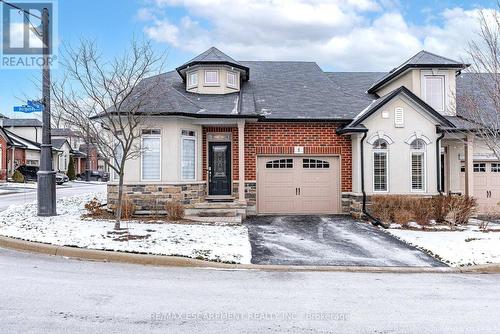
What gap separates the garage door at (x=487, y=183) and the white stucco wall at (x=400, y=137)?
3098mm

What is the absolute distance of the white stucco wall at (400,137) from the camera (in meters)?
15.5

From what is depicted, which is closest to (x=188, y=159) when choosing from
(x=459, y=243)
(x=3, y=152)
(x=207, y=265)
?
(x=207, y=265)

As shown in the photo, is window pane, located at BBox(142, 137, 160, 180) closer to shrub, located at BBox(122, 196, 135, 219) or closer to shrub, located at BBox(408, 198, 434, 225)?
shrub, located at BBox(122, 196, 135, 219)

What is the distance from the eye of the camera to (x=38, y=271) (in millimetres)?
7742

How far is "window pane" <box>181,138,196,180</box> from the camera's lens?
1514 cm

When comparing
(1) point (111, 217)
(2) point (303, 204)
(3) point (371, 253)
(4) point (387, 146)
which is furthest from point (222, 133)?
(3) point (371, 253)

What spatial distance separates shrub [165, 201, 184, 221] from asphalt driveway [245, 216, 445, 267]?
219cm

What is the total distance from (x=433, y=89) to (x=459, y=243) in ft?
26.3

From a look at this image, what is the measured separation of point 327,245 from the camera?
10844 millimetres

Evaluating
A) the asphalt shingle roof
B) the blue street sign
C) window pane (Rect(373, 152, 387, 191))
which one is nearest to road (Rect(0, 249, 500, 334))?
the blue street sign

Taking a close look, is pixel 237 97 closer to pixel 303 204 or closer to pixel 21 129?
Answer: pixel 303 204

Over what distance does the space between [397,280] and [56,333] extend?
5.88 meters

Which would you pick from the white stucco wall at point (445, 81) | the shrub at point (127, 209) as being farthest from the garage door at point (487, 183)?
the shrub at point (127, 209)

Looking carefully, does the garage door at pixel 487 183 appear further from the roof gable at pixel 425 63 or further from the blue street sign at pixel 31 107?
the blue street sign at pixel 31 107
